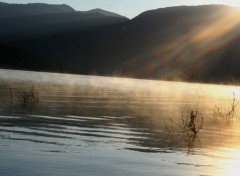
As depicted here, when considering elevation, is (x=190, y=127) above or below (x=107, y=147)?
above

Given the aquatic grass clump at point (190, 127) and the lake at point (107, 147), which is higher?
the aquatic grass clump at point (190, 127)

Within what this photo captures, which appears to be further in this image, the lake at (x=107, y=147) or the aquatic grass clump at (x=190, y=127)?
the aquatic grass clump at (x=190, y=127)

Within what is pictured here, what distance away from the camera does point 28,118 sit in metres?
35.3

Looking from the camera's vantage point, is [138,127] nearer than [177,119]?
Yes

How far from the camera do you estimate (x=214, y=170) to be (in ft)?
64.0

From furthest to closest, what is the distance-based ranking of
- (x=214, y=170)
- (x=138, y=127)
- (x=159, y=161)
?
(x=138, y=127) < (x=159, y=161) < (x=214, y=170)

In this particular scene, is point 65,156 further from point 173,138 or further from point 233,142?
point 233,142


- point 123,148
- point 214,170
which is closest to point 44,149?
point 123,148

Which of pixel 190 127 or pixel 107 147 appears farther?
pixel 190 127

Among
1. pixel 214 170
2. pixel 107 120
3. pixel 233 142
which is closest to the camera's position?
pixel 214 170

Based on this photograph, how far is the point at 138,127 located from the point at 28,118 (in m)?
8.35

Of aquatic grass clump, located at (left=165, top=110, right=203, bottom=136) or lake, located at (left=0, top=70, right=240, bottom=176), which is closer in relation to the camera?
lake, located at (left=0, top=70, right=240, bottom=176)

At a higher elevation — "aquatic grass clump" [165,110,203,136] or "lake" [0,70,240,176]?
"aquatic grass clump" [165,110,203,136]

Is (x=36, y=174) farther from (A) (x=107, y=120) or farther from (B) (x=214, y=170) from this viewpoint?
(A) (x=107, y=120)
